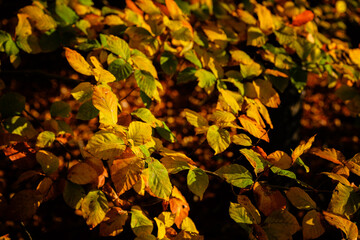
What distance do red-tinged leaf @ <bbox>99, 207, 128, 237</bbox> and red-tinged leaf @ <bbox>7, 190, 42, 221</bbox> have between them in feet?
1.11

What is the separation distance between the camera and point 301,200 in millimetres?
1122

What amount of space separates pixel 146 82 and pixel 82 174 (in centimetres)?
54

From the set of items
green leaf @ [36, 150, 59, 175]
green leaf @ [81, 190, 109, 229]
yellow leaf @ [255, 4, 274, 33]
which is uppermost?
yellow leaf @ [255, 4, 274, 33]

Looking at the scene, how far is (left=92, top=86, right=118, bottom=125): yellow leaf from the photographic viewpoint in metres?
1.01

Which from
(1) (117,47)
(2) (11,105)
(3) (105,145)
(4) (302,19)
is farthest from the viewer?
(4) (302,19)

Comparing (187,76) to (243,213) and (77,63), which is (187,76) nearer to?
(77,63)

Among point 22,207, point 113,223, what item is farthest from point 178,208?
point 22,207

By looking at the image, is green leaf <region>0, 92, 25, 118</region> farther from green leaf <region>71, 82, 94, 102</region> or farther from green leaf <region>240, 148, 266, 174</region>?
green leaf <region>240, 148, 266, 174</region>

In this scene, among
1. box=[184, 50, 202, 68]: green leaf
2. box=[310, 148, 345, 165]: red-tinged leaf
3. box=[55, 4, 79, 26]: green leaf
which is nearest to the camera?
box=[310, 148, 345, 165]: red-tinged leaf

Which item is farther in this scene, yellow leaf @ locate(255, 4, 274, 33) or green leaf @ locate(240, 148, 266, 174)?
yellow leaf @ locate(255, 4, 274, 33)

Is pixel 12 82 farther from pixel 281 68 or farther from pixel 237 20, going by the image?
pixel 281 68

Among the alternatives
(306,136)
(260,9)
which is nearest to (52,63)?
(260,9)

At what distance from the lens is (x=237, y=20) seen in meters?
2.17

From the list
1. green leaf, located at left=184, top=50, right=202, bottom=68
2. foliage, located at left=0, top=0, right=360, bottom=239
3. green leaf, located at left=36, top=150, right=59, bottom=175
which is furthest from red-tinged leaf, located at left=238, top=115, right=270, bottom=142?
green leaf, located at left=36, top=150, right=59, bottom=175
